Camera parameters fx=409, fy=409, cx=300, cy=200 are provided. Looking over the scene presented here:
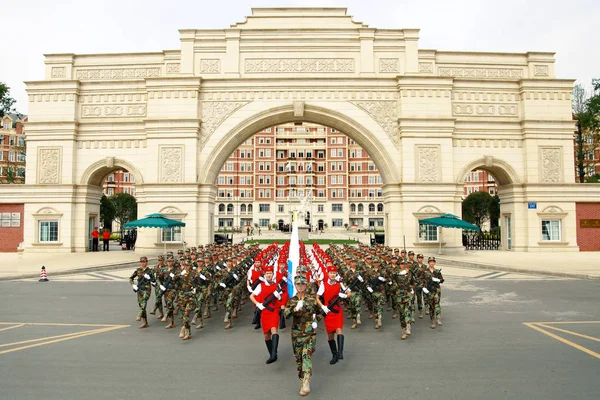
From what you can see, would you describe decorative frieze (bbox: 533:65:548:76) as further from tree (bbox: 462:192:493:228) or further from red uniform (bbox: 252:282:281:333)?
red uniform (bbox: 252:282:281:333)

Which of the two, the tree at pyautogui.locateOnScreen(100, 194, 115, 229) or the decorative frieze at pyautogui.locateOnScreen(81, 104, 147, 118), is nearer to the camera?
the decorative frieze at pyautogui.locateOnScreen(81, 104, 147, 118)

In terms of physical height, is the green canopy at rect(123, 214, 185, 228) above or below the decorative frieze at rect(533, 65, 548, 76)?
below

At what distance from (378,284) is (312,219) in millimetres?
65487

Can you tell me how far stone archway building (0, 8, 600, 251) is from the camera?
2347 centimetres

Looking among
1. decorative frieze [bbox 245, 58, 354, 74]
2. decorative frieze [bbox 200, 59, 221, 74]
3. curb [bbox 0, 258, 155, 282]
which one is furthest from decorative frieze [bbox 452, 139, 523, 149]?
curb [bbox 0, 258, 155, 282]

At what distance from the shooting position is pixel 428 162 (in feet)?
77.4

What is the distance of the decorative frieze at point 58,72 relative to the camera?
80.1 feet

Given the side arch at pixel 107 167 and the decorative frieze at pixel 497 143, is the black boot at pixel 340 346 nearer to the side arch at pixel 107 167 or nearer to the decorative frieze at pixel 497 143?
the side arch at pixel 107 167

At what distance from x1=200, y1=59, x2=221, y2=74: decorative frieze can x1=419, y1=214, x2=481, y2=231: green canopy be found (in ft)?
48.5

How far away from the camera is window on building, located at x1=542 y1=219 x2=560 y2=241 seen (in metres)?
23.7

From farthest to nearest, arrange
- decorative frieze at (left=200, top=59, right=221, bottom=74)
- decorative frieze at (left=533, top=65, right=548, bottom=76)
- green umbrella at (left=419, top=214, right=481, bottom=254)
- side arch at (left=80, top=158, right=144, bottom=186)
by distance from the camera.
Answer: decorative frieze at (left=533, top=65, right=548, bottom=76) → decorative frieze at (left=200, top=59, right=221, bottom=74) → side arch at (left=80, top=158, right=144, bottom=186) → green umbrella at (left=419, top=214, right=481, bottom=254)

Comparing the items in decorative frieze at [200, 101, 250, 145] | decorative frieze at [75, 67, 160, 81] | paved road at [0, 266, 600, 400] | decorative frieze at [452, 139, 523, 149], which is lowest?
paved road at [0, 266, 600, 400]

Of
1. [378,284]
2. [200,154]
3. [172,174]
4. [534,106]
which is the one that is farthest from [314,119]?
[378,284]

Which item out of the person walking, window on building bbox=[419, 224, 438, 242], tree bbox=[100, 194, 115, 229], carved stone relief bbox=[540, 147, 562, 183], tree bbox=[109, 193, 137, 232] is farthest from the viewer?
tree bbox=[109, 193, 137, 232]
